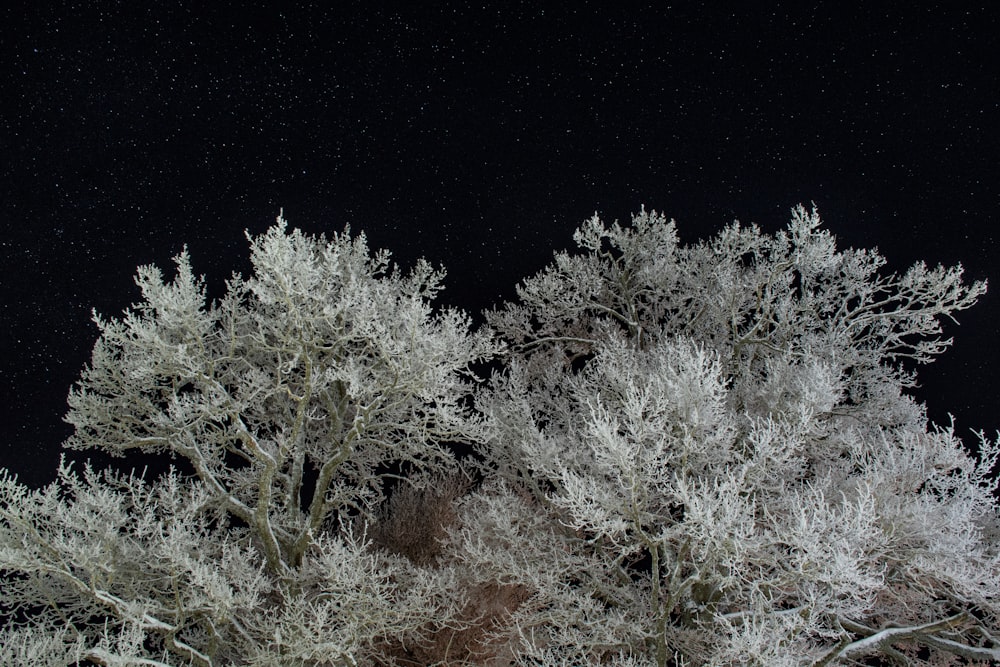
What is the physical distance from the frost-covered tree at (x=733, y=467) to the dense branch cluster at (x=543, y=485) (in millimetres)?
67

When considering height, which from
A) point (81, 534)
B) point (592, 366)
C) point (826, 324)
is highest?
point (826, 324)

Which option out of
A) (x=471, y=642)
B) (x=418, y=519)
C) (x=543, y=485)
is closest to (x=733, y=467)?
(x=543, y=485)

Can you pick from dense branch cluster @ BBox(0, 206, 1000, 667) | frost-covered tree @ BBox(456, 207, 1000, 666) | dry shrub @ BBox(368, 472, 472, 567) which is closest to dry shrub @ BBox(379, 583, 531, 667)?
dense branch cluster @ BBox(0, 206, 1000, 667)

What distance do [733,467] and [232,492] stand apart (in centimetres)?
810

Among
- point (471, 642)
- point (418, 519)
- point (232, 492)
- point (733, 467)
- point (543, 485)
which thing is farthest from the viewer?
point (418, 519)

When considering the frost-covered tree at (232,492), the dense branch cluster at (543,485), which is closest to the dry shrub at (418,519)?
the dense branch cluster at (543,485)

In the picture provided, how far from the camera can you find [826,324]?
13.9 meters

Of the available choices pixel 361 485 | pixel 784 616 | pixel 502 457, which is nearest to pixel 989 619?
pixel 784 616

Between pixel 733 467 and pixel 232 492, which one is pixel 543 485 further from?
pixel 232 492

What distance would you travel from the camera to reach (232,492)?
12305 millimetres

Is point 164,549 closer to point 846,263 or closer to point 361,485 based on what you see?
point 361,485

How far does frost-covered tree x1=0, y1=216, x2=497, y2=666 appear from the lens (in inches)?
380

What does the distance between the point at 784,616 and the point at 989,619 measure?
432 cm

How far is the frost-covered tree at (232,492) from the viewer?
9.66m
